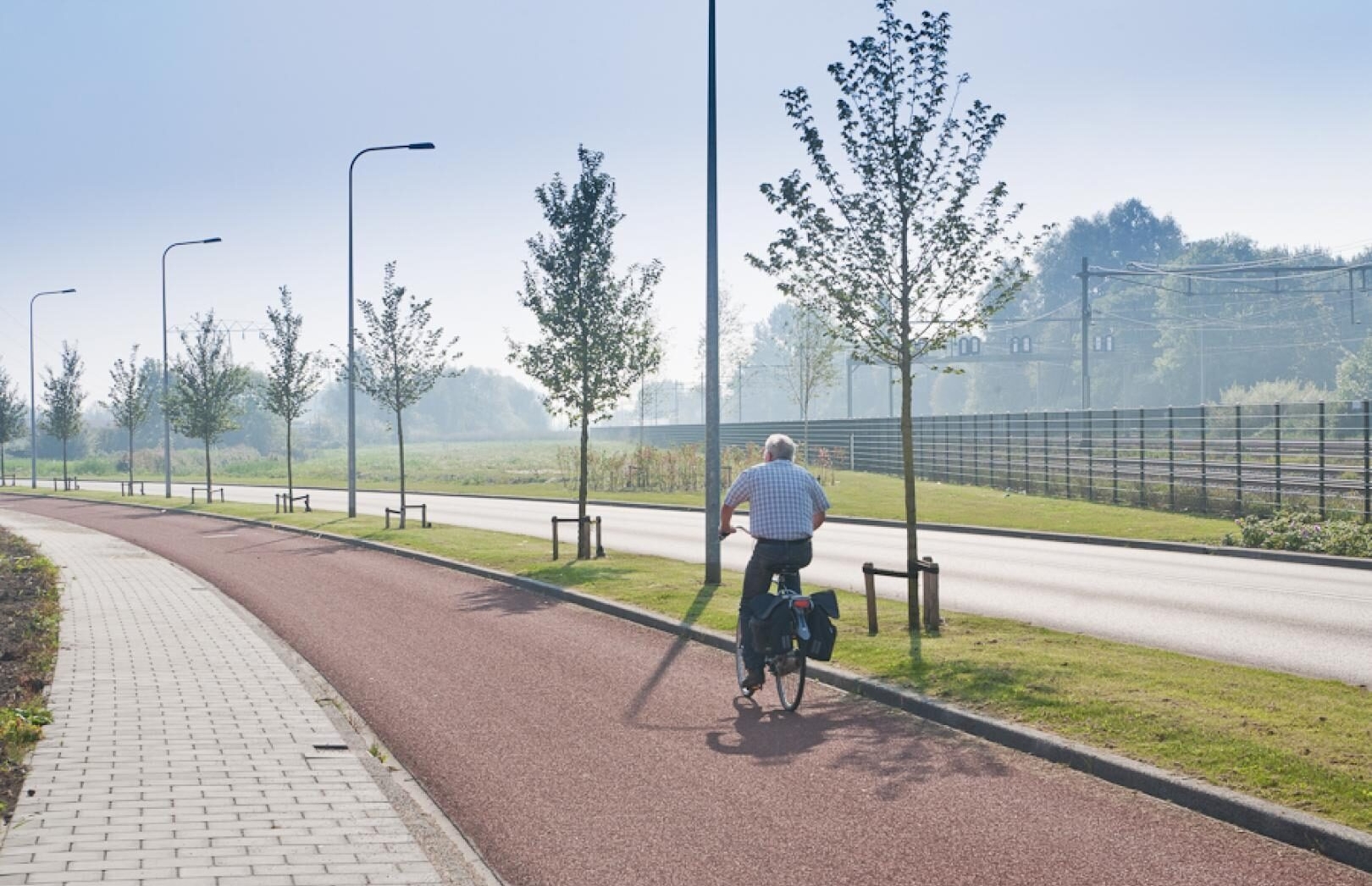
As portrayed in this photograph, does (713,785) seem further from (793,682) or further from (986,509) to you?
(986,509)

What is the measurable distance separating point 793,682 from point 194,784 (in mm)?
3678

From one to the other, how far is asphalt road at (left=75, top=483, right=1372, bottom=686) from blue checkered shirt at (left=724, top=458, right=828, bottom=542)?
12.6 ft

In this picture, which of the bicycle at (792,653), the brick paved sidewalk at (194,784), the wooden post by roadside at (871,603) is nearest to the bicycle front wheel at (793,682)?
the bicycle at (792,653)

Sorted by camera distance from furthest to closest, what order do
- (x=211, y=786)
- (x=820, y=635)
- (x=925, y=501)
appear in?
(x=925, y=501) < (x=820, y=635) < (x=211, y=786)

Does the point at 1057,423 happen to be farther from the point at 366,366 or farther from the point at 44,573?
the point at 44,573

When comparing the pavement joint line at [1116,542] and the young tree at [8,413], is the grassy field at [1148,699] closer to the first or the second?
the pavement joint line at [1116,542]

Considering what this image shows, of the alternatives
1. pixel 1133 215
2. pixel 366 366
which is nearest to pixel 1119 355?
pixel 1133 215

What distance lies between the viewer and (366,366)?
30828 millimetres

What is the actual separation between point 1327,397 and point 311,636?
76.9 metres

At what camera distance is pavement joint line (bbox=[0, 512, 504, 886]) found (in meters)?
5.37

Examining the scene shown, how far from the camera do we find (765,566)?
861cm

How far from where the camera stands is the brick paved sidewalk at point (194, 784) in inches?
205

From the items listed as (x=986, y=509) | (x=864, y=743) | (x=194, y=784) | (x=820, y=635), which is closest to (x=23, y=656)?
(x=194, y=784)

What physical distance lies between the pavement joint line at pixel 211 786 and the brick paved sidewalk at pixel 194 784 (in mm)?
12
